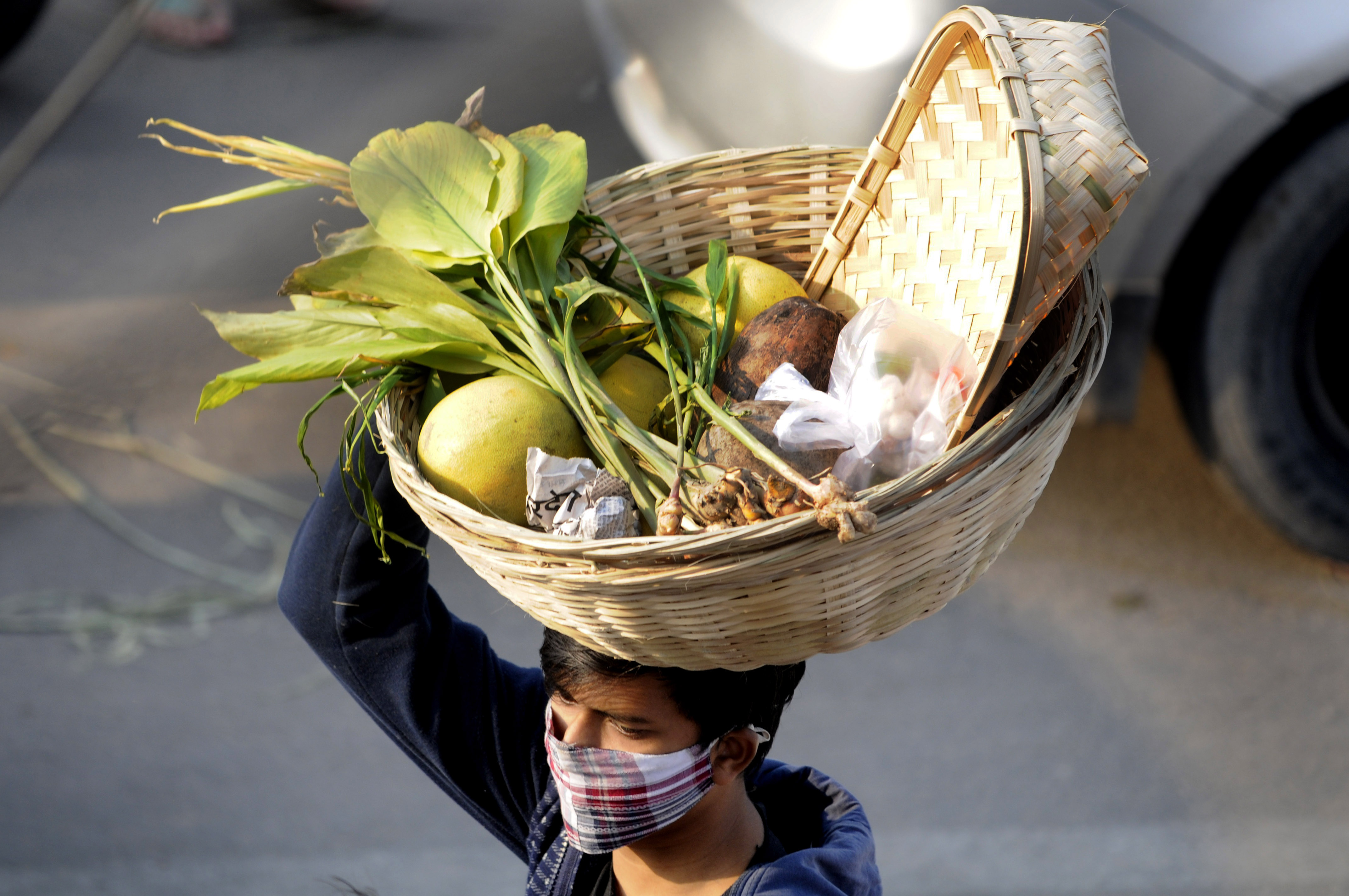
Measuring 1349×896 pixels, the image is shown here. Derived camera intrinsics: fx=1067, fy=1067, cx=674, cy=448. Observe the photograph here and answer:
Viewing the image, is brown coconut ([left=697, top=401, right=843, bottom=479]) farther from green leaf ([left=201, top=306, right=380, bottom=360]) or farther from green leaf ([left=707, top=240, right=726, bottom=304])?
green leaf ([left=201, top=306, right=380, bottom=360])

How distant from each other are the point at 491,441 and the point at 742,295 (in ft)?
1.37

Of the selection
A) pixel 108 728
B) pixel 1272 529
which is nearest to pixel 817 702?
pixel 1272 529

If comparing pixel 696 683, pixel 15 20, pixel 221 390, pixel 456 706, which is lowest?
pixel 15 20

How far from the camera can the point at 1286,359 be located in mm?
2668

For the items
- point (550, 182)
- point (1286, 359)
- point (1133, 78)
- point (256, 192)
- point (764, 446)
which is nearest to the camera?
point (764, 446)

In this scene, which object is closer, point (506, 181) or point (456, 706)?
point (506, 181)

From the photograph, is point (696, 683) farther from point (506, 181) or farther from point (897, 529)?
point (506, 181)

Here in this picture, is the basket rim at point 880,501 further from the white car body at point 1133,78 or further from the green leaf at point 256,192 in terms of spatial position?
the white car body at point 1133,78

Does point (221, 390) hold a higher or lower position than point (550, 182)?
lower

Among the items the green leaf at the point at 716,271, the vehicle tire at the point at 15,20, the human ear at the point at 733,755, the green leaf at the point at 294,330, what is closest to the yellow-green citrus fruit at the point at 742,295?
the green leaf at the point at 716,271

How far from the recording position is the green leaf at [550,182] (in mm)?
1227

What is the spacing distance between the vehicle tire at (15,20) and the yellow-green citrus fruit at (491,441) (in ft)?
19.6

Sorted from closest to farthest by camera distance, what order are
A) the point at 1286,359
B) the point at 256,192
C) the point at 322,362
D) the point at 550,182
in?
the point at 322,362 → the point at 550,182 → the point at 256,192 → the point at 1286,359

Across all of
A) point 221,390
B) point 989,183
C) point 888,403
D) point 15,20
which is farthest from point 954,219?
point 15,20
